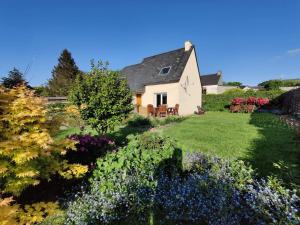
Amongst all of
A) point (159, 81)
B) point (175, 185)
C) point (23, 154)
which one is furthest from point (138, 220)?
point (159, 81)

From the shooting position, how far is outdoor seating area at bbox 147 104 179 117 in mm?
20312

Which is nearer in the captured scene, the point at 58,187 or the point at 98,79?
the point at 58,187

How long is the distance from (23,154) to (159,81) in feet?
69.6

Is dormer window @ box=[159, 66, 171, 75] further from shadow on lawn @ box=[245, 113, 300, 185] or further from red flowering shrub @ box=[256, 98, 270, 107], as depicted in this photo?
shadow on lawn @ box=[245, 113, 300, 185]

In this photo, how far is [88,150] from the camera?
621cm

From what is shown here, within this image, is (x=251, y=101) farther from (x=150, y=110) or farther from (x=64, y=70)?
(x=64, y=70)

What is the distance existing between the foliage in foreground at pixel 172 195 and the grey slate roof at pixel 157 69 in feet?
57.5

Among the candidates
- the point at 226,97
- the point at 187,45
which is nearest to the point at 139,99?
the point at 187,45

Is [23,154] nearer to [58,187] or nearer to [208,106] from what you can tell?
[58,187]

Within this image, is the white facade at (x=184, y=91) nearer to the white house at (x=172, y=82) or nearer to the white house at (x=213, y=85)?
the white house at (x=172, y=82)

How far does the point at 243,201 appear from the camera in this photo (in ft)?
14.0

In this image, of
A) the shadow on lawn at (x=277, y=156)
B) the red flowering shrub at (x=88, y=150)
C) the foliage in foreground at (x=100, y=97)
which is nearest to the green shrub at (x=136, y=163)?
the red flowering shrub at (x=88, y=150)

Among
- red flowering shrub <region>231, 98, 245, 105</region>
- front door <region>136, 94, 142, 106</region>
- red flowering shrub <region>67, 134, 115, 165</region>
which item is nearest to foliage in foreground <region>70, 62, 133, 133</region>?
red flowering shrub <region>67, 134, 115, 165</region>

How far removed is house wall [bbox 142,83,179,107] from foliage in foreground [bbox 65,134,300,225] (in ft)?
56.5
